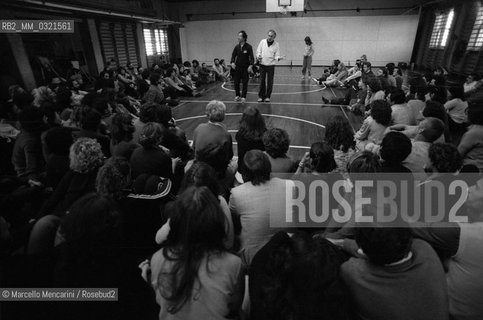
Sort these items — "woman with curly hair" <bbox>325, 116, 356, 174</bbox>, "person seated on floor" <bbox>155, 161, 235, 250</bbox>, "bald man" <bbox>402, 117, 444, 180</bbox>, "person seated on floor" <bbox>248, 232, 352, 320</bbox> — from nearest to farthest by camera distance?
"person seated on floor" <bbox>248, 232, 352, 320</bbox>
"person seated on floor" <bbox>155, 161, 235, 250</bbox>
"bald man" <bbox>402, 117, 444, 180</bbox>
"woman with curly hair" <bbox>325, 116, 356, 174</bbox>

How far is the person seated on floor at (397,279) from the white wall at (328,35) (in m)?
15.7

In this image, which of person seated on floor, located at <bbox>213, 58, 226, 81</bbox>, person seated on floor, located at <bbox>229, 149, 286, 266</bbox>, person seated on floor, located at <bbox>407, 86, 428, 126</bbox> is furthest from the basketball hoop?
person seated on floor, located at <bbox>229, 149, 286, 266</bbox>

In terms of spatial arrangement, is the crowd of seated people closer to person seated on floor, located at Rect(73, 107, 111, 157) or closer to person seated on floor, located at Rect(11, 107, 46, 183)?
person seated on floor, located at Rect(11, 107, 46, 183)

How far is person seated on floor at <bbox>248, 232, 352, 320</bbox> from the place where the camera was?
106 centimetres

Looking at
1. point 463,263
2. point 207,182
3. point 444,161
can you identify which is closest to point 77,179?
point 207,182

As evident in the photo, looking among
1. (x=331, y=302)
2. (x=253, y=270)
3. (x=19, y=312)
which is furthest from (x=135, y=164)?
(x=331, y=302)

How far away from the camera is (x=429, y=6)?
1298 centimetres

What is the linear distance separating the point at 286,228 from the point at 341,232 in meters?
0.35

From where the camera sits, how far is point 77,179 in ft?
6.95

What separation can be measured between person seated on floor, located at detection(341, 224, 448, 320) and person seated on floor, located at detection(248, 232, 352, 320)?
11 cm

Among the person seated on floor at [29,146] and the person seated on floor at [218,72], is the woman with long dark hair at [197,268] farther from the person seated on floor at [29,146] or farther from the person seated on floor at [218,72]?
the person seated on floor at [218,72]

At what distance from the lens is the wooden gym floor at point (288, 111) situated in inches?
204

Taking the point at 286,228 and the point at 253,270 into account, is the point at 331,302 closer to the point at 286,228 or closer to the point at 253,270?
the point at 253,270

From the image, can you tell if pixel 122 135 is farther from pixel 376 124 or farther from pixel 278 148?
pixel 376 124
